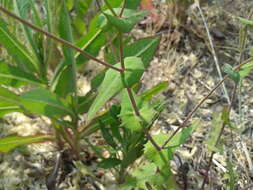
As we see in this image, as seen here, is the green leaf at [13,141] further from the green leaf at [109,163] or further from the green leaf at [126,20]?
the green leaf at [126,20]

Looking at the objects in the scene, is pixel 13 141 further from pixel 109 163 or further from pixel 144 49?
pixel 144 49

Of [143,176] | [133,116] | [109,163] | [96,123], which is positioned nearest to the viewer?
[133,116]

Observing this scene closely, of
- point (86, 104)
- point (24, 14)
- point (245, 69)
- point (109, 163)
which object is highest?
point (24, 14)

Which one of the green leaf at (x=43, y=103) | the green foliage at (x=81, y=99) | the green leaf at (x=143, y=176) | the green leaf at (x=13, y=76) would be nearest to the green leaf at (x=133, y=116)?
the green foliage at (x=81, y=99)

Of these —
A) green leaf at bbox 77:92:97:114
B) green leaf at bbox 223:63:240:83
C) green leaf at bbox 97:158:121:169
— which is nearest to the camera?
green leaf at bbox 223:63:240:83

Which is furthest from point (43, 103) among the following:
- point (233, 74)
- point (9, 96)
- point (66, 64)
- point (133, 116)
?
point (233, 74)

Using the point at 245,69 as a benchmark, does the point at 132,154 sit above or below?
→ below

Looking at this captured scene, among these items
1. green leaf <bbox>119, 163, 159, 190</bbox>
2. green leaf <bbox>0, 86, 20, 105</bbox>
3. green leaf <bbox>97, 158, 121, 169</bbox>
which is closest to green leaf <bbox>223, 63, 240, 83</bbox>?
green leaf <bbox>119, 163, 159, 190</bbox>

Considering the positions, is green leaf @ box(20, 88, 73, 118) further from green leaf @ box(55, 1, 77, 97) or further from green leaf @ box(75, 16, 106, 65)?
green leaf @ box(75, 16, 106, 65)
